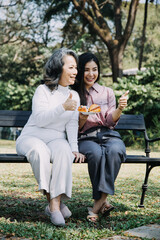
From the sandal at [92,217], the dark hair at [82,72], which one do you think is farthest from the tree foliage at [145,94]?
the sandal at [92,217]

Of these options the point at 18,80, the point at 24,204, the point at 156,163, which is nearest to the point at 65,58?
the point at 156,163

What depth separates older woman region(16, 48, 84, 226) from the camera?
121 inches

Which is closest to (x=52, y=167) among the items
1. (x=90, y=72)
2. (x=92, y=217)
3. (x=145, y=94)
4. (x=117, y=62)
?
(x=92, y=217)

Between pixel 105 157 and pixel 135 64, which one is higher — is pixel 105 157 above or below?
below

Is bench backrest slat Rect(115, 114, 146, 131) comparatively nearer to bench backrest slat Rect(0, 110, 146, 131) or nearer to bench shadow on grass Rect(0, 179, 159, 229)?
bench backrest slat Rect(0, 110, 146, 131)

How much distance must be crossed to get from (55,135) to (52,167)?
425 millimetres

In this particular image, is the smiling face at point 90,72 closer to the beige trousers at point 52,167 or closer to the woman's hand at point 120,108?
the woman's hand at point 120,108

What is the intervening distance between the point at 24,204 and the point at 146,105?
8.26 metres

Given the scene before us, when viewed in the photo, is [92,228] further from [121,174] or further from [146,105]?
[146,105]

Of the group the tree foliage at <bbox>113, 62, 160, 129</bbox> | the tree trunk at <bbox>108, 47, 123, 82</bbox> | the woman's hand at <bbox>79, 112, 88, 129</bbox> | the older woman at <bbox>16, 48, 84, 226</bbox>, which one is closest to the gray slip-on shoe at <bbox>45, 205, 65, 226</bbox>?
the older woman at <bbox>16, 48, 84, 226</bbox>

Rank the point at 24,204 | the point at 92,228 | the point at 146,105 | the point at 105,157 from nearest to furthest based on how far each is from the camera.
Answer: the point at 92,228, the point at 105,157, the point at 24,204, the point at 146,105

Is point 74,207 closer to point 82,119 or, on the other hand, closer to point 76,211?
point 76,211

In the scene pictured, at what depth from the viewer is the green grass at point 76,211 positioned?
2.89 m

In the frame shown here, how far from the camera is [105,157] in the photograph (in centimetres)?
329
